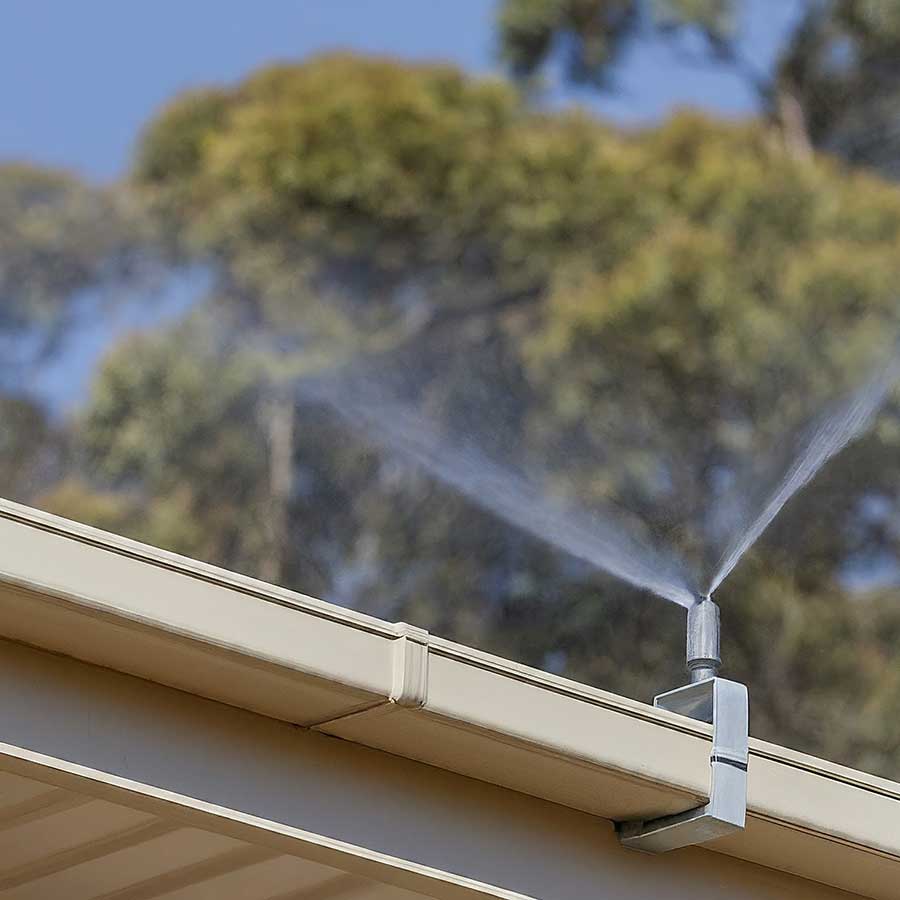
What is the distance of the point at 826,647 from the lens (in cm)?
1545

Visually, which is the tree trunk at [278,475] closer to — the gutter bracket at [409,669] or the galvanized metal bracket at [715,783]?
the galvanized metal bracket at [715,783]

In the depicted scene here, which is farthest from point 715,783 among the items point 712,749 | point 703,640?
point 703,640

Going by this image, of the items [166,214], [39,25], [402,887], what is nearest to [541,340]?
[166,214]

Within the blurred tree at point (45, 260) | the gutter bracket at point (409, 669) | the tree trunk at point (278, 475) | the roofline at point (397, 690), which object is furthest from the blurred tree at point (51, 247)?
the gutter bracket at point (409, 669)

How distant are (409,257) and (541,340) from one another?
208 cm

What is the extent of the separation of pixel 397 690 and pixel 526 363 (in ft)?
47.5

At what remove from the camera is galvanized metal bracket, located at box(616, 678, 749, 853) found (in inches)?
107

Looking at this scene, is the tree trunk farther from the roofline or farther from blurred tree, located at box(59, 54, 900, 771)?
the roofline

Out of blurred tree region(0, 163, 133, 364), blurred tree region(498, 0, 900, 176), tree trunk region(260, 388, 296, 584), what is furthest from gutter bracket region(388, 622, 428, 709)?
blurred tree region(0, 163, 133, 364)

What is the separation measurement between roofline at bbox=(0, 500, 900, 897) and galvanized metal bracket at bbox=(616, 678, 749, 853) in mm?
20

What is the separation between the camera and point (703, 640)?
2879mm

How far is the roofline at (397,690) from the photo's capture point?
7.54 ft

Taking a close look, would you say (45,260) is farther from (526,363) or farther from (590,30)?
(526,363)

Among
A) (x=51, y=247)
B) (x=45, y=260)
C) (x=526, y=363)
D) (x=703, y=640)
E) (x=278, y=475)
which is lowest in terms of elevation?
(x=703, y=640)
